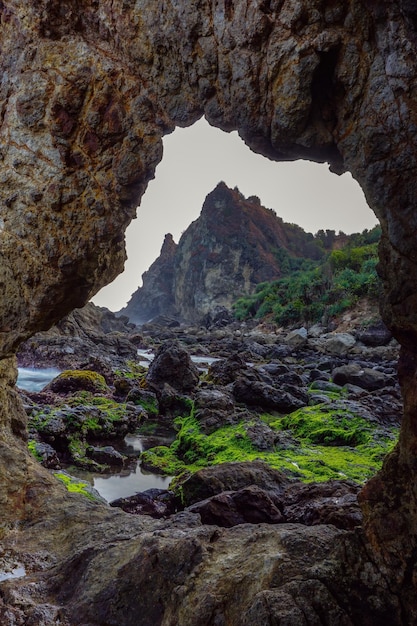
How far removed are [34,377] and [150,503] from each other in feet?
43.7

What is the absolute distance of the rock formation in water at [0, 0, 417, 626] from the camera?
2971mm

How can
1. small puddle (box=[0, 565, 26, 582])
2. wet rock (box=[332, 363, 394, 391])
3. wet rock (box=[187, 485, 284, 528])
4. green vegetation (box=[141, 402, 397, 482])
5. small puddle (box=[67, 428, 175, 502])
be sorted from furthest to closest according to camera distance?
1. wet rock (box=[332, 363, 394, 391])
2. green vegetation (box=[141, 402, 397, 482])
3. small puddle (box=[67, 428, 175, 502])
4. wet rock (box=[187, 485, 284, 528])
5. small puddle (box=[0, 565, 26, 582])

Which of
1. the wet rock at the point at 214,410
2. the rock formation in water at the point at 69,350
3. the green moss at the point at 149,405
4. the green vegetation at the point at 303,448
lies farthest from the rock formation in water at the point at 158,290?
the green vegetation at the point at 303,448

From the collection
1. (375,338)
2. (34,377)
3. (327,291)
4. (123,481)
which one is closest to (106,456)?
(123,481)

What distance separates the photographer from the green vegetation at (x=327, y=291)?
120 feet

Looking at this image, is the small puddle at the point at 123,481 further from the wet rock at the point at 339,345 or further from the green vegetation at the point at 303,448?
the wet rock at the point at 339,345

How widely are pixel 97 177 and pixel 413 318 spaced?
320 centimetres

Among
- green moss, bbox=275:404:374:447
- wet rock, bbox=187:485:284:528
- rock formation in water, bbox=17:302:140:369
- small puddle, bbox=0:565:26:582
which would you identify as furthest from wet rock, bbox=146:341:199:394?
small puddle, bbox=0:565:26:582

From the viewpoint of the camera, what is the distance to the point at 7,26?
5.10 metres

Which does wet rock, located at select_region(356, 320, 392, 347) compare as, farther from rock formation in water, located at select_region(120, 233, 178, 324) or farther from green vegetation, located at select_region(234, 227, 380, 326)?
rock formation in water, located at select_region(120, 233, 178, 324)

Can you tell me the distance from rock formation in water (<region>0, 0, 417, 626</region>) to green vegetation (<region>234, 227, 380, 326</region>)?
98.5ft

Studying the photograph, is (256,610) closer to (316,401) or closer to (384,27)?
(384,27)

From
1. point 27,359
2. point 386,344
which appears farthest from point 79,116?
point 386,344

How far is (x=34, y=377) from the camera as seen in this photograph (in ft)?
60.9
